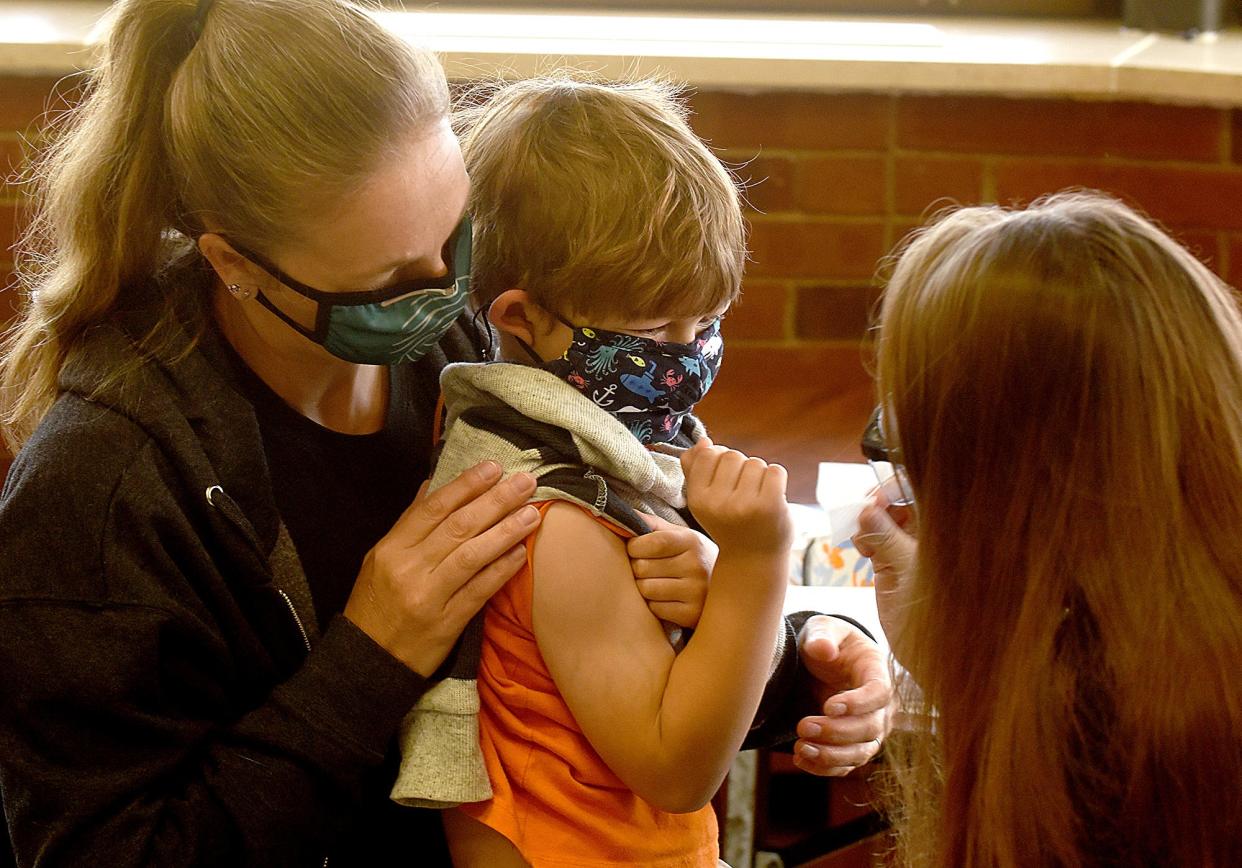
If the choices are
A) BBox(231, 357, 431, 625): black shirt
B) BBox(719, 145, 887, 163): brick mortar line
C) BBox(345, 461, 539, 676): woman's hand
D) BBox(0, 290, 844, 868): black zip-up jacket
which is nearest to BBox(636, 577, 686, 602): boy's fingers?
BBox(345, 461, 539, 676): woman's hand

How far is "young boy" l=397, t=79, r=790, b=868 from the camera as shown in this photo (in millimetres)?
1152

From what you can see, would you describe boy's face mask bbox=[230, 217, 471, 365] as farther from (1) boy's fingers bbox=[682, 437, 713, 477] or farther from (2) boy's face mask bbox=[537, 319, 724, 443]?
(1) boy's fingers bbox=[682, 437, 713, 477]

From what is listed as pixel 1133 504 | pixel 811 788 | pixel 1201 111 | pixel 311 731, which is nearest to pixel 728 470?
pixel 1133 504

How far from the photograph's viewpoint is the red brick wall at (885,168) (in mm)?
2406

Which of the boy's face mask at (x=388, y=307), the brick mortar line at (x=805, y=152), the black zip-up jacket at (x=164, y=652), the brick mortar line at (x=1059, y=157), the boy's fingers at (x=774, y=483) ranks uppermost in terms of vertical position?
the boy's face mask at (x=388, y=307)

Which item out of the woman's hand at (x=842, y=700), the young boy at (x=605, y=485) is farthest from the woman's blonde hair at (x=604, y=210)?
the woman's hand at (x=842, y=700)

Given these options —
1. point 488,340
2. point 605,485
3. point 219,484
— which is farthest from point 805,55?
point 219,484

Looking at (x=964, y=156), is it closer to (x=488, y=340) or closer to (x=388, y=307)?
(x=488, y=340)

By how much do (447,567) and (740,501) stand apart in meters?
0.28

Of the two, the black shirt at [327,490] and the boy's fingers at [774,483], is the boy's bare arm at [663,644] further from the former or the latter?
the black shirt at [327,490]

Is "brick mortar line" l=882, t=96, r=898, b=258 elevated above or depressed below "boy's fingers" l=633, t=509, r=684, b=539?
above

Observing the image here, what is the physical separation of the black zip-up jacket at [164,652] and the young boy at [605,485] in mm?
135

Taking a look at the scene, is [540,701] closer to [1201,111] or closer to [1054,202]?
[1054,202]

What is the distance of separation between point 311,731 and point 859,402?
1466mm
